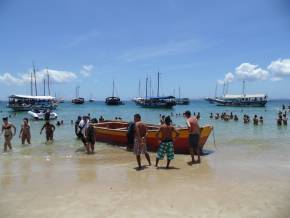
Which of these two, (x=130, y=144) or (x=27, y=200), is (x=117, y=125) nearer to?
(x=130, y=144)

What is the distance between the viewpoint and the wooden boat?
44.1ft

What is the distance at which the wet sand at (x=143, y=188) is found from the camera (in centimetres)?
646

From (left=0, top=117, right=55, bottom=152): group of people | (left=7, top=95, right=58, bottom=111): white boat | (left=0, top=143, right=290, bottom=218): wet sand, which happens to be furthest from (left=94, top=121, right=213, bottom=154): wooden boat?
(left=7, top=95, right=58, bottom=111): white boat

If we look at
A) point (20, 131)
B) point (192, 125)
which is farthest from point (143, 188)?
point (20, 131)

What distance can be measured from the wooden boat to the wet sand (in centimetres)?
129

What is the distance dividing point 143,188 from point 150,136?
6.39 m

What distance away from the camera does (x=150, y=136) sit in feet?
47.2

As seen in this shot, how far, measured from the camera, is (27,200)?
7.17 metres

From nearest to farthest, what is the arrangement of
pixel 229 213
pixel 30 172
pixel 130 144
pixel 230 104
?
1. pixel 229 213
2. pixel 30 172
3. pixel 130 144
4. pixel 230 104

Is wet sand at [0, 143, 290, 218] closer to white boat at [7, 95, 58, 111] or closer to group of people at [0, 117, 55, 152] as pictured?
group of people at [0, 117, 55, 152]

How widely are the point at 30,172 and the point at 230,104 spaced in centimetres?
8810

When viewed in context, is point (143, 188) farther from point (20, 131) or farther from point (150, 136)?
point (20, 131)

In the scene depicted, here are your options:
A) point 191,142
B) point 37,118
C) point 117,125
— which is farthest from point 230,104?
point 191,142

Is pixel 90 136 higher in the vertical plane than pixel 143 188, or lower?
higher
